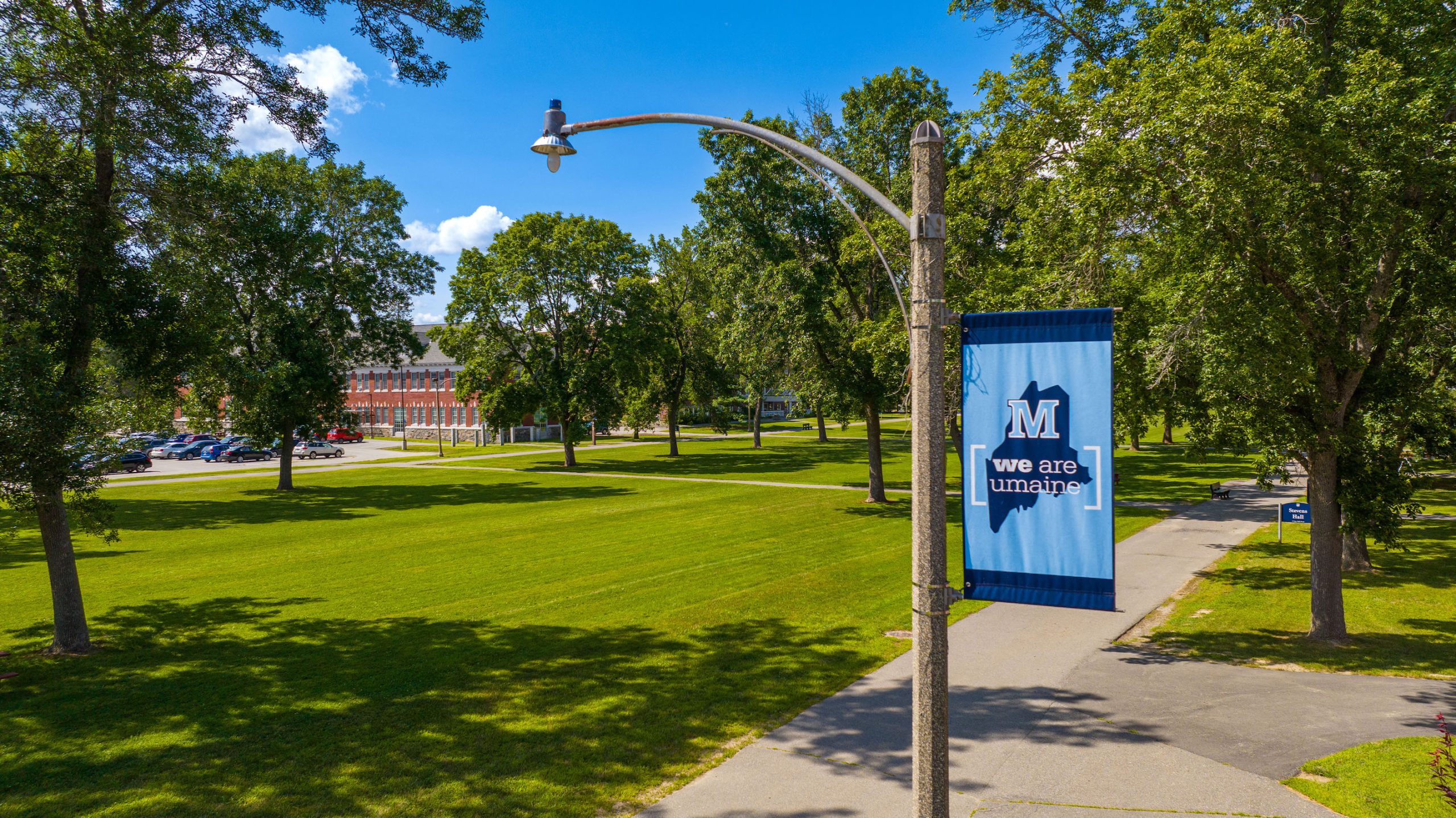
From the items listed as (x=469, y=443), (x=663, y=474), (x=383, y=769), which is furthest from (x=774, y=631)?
(x=469, y=443)

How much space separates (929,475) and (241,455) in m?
59.2

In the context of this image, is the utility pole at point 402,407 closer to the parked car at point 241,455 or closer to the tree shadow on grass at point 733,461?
the parked car at point 241,455

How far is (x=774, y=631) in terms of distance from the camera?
40.4 feet

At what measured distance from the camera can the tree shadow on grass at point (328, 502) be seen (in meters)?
26.8

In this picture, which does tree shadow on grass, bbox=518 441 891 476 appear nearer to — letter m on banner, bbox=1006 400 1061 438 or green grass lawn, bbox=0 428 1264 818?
green grass lawn, bbox=0 428 1264 818

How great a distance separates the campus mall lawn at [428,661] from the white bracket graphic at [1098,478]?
482 cm

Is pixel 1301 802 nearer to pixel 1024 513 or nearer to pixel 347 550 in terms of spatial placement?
pixel 1024 513

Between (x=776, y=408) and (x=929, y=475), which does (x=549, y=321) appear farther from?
(x=776, y=408)

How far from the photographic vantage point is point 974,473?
4816 mm

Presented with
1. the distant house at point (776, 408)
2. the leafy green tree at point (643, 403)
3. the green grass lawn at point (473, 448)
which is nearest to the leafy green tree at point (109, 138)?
the leafy green tree at point (643, 403)

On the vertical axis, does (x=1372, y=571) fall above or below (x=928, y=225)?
below

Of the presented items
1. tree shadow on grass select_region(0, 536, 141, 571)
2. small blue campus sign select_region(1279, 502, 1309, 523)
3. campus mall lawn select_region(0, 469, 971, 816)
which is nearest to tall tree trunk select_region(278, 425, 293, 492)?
campus mall lawn select_region(0, 469, 971, 816)

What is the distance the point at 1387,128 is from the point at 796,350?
16334 mm

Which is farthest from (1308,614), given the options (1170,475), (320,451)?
(320,451)
